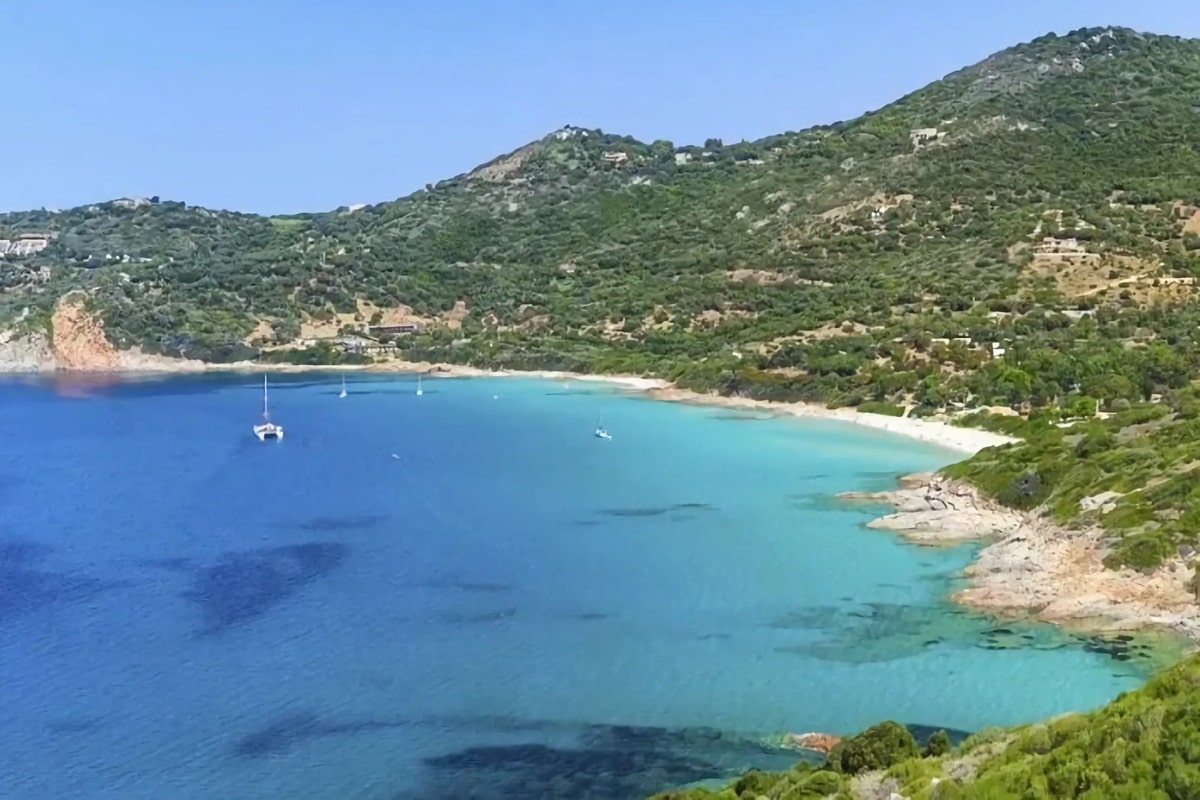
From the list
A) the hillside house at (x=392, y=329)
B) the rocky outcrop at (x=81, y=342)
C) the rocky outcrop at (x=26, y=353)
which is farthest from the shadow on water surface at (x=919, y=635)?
the rocky outcrop at (x=26, y=353)

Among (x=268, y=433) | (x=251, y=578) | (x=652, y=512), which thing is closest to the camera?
(x=251, y=578)

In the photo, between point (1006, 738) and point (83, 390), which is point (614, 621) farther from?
point (83, 390)

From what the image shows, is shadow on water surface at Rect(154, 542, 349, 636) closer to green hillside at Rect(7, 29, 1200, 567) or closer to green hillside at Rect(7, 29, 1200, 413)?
green hillside at Rect(7, 29, 1200, 567)

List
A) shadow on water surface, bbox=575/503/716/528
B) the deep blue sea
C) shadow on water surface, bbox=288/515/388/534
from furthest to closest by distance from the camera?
shadow on water surface, bbox=288/515/388/534, shadow on water surface, bbox=575/503/716/528, the deep blue sea

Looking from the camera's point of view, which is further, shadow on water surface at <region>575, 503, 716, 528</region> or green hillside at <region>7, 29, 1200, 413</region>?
green hillside at <region>7, 29, 1200, 413</region>

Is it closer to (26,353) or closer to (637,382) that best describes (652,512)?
(637,382)

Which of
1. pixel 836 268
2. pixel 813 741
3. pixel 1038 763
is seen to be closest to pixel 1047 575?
pixel 813 741

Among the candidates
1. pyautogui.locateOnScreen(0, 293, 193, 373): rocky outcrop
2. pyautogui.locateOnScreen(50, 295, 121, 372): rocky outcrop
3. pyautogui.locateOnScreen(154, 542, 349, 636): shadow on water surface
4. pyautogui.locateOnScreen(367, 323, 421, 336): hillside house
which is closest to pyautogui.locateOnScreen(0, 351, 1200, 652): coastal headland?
pyautogui.locateOnScreen(154, 542, 349, 636): shadow on water surface
